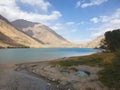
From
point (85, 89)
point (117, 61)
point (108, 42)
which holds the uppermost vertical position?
point (108, 42)

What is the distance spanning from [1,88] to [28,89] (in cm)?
525

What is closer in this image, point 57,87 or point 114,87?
point 114,87

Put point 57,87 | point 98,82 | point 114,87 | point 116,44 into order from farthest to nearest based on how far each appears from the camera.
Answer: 1. point 116,44
2. point 98,82
3. point 57,87
4. point 114,87

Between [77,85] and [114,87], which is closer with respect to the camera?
[114,87]

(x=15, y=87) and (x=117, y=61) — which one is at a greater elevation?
(x=117, y=61)

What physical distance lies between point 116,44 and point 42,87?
74247 mm

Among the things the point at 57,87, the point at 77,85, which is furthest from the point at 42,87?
the point at 77,85

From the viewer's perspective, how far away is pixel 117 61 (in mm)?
38875

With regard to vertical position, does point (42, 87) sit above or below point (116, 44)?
below

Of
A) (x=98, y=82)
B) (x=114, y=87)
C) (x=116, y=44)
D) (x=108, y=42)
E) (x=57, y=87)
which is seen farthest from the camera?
(x=108, y=42)

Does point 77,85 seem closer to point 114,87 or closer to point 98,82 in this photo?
point 98,82

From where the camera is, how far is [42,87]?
41000mm

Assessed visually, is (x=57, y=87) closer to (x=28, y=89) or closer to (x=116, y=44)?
(x=28, y=89)

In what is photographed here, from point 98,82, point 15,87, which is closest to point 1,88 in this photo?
point 15,87
